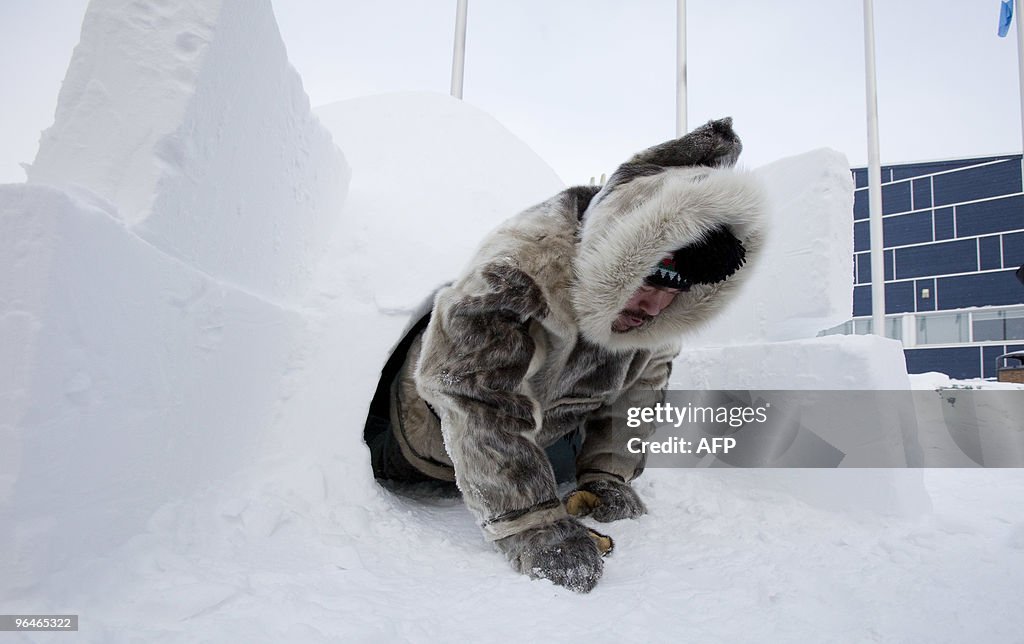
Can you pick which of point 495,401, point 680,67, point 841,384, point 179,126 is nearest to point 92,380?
point 179,126

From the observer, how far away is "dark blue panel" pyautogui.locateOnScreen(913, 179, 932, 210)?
27.7 ft

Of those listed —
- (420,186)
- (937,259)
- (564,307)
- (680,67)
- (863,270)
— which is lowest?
(564,307)

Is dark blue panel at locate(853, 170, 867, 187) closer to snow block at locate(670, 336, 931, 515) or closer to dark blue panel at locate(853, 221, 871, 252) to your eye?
dark blue panel at locate(853, 221, 871, 252)

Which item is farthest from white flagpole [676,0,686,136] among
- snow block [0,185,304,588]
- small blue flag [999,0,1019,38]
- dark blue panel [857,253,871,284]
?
dark blue panel [857,253,871,284]

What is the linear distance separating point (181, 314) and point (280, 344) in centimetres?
42

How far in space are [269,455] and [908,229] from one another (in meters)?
10.00

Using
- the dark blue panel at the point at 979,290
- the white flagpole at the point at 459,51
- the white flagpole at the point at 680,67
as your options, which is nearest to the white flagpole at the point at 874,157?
the white flagpole at the point at 680,67

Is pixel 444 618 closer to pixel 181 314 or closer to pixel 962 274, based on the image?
pixel 181 314

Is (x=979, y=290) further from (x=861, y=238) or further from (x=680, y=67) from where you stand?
(x=680, y=67)

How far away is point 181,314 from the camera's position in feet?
3.28

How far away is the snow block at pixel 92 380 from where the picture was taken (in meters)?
0.70

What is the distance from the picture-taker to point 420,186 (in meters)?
2.34

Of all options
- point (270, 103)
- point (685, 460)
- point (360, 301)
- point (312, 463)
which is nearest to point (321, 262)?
point (360, 301)

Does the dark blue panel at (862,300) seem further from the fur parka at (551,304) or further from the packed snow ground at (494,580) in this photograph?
the fur parka at (551,304)
